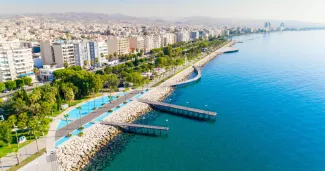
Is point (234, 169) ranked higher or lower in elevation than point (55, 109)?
lower

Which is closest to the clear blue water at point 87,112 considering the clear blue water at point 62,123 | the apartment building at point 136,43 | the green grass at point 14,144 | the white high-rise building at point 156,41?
the clear blue water at point 62,123

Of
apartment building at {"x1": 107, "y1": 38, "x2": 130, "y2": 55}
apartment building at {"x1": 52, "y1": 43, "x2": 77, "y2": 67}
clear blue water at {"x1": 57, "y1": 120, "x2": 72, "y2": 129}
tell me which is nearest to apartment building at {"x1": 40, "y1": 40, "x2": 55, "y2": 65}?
apartment building at {"x1": 52, "y1": 43, "x2": 77, "y2": 67}

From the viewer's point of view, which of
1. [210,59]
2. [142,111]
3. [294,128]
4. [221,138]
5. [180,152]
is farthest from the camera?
[210,59]

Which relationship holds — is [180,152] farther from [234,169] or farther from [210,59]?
[210,59]

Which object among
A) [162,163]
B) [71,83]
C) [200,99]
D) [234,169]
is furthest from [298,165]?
[71,83]

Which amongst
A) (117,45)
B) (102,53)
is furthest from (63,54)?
(117,45)
